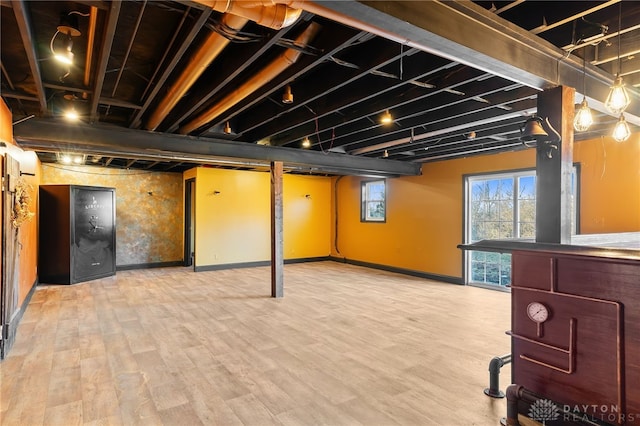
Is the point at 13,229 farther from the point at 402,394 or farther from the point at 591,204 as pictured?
the point at 591,204

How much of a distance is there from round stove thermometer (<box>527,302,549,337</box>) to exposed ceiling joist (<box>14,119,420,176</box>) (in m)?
4.46

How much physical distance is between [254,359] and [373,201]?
6318 mm

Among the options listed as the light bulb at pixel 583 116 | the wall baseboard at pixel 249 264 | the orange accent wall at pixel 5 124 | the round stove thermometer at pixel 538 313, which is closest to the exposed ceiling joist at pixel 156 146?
the orange accent wall at pixel 5 124

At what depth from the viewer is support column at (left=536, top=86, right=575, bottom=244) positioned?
2.49m

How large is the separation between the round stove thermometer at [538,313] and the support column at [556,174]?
639 mm

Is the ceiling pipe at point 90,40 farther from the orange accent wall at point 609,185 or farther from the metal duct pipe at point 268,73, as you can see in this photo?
the orange accent wall at point 609,185

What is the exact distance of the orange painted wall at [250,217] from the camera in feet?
26.6

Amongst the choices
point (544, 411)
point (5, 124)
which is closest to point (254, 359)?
point (544, 411)

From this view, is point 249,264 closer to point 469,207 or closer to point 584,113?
point 469,207

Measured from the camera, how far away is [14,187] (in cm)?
366

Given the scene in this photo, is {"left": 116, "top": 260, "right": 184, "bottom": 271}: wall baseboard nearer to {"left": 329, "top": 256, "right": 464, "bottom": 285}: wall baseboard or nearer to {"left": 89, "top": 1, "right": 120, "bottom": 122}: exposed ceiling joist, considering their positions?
{"left": 329, "top": 256, "right": 464, "bottom": 285}: wall baseboard

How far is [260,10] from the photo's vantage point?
1.59 metres

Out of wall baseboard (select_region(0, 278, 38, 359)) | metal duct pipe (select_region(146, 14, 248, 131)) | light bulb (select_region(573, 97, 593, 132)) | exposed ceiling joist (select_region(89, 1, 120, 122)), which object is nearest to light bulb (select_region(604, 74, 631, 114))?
light bulb (select_region(573, 97, 593, 132))

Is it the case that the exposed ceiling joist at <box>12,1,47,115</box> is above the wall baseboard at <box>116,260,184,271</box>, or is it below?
above
